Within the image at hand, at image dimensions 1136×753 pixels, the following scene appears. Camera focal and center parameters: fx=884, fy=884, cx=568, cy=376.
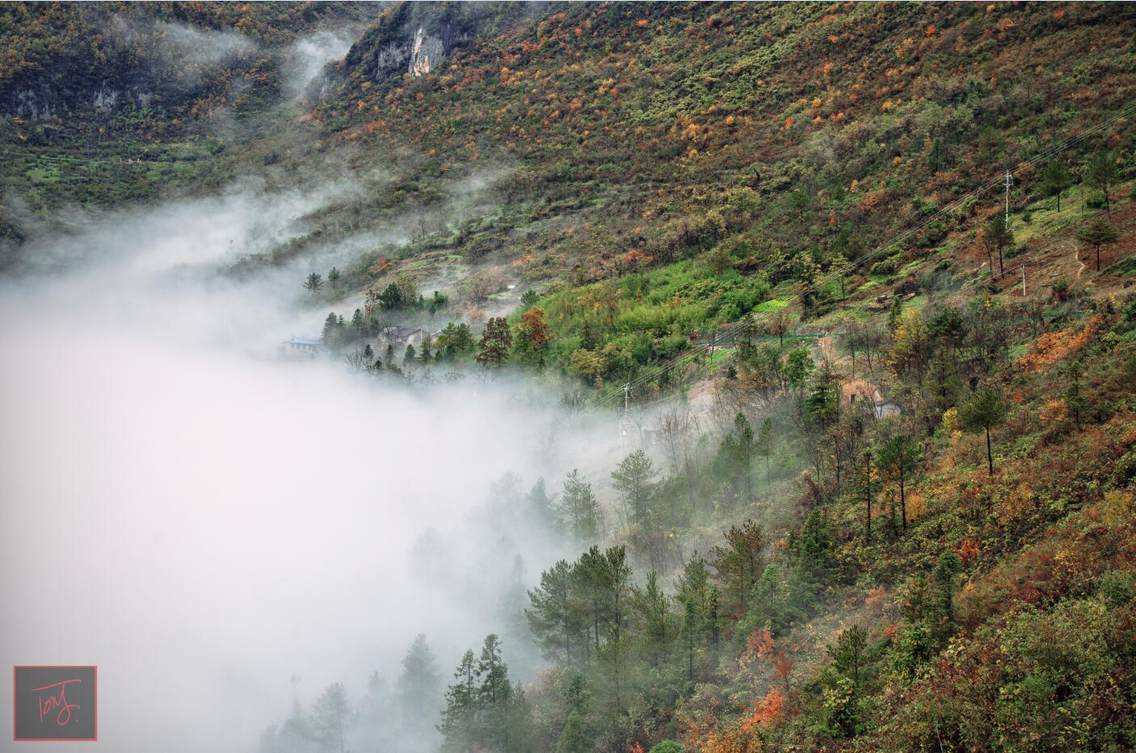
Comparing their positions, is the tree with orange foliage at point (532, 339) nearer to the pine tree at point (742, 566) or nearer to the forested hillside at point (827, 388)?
the forested hillside at point (827, 388)

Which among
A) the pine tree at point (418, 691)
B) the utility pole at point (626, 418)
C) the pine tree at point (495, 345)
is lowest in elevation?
the pine tree at point (418, 691)

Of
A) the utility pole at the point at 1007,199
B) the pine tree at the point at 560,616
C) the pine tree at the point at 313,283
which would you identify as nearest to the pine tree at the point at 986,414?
the pine tree at the point at 560,616

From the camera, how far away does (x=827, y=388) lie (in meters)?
59.8

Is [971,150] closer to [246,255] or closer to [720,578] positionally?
[720,578]

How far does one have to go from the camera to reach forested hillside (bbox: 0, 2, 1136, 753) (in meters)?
33.9

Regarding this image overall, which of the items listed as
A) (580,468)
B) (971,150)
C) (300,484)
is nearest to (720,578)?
(580,468)

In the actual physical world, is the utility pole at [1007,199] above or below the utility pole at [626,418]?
above

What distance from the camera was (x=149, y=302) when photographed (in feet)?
642

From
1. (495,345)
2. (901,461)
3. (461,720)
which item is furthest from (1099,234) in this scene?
(495,345)

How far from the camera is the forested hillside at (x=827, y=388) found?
111 feet

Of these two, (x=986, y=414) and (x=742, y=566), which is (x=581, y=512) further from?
(x=986, y=414)

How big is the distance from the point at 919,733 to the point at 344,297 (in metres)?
128

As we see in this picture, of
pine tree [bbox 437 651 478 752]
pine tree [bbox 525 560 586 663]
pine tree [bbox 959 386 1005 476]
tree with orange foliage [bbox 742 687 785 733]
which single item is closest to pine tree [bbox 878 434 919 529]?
pine tree [bbox 959 386 1005 476]

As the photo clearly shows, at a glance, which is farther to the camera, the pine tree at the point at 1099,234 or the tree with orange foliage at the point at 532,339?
the tree with orange foliage at the point at 532,339
